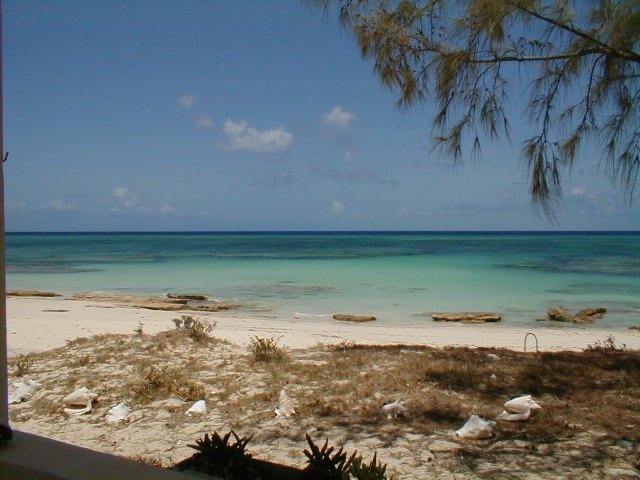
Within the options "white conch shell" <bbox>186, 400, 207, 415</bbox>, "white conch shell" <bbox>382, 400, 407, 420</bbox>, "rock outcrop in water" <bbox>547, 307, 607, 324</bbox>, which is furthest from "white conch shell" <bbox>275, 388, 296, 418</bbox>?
"rock outcrop in water" <bbox>547, 307, 607, 324</bbox>

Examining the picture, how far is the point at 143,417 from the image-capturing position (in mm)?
4820

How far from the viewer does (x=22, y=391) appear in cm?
544

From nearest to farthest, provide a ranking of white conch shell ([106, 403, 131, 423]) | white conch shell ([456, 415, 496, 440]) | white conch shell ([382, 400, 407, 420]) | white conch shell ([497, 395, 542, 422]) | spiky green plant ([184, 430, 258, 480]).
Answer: spiky green plant ([184, 430, 258, 480]) < white conch shell ([456, 415, 496, 440]) < white conch shell ([497, 395, 542, 422]) < white conch shell ([382, 400, 407, 420]) < white conch shell ([106, 403, 131, 423])

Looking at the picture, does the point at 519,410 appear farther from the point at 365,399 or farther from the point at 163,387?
the point at 163,387

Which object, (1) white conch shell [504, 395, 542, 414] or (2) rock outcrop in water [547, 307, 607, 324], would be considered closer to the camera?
(1) white conch shell [504, 395, 542, 414]

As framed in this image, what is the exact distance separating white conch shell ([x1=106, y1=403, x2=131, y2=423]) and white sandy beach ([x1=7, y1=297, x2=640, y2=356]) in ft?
12.1

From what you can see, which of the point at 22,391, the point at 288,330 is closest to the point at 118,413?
the point at 22,391

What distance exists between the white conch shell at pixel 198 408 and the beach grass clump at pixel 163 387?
26cm

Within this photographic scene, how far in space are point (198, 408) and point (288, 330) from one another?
6.54 metres

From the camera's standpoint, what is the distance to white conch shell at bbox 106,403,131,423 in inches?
188

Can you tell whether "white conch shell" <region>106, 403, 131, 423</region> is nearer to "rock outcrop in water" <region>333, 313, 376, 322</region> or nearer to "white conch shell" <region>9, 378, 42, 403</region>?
"white conch shell" <region>9, 378, 42, 403</region>

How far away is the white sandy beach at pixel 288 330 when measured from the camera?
9.38 meters

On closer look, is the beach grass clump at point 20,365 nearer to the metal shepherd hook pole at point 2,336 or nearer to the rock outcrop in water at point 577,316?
A: the metal shepherd hook pole at point 2,336

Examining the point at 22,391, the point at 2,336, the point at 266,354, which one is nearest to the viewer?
the point at 2,336
